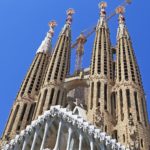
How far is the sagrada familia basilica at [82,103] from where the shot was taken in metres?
24.4

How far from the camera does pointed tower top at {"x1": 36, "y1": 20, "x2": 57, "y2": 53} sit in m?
42.0

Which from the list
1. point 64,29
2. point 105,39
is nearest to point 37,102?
point 105,39

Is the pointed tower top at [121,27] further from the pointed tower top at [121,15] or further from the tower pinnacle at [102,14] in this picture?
the tower pinnacle at [102,14]

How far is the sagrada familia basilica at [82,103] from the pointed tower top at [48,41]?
11cm

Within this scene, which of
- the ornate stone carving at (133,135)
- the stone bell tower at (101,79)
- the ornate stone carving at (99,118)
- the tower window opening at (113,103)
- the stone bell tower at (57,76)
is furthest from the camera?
the stone bell tower at (57,76)

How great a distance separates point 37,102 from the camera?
33406 mm

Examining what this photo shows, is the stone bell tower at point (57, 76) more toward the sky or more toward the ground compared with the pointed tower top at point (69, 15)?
more toward the ground

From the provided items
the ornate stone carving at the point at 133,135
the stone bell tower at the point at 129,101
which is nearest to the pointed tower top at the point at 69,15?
the stone bell tower at the point at 129,101

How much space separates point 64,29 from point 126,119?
63.8 ft

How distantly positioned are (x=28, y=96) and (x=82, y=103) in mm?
4819

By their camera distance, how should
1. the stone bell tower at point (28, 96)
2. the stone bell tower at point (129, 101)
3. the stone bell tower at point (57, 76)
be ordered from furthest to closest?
the stone bell tower at point (57, 76), the stone bell tower at point (28, 96), the stone bell tower at point (129, 101)

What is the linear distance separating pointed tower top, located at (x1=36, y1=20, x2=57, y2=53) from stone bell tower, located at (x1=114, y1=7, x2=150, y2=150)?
858 cm

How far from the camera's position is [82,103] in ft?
115

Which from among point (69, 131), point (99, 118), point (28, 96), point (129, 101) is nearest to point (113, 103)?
point (129, 101)
